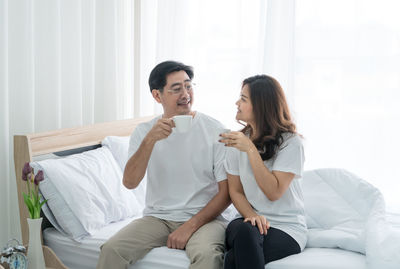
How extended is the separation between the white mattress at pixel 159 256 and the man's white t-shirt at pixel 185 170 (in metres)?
0.24

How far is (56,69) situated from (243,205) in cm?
136

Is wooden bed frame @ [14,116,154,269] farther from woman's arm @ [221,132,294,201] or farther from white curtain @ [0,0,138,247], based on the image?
woman's arm @ [221,132,294,201]

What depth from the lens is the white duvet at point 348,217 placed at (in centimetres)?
186

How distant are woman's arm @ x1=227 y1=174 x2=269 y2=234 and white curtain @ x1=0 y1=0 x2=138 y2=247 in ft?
3.72

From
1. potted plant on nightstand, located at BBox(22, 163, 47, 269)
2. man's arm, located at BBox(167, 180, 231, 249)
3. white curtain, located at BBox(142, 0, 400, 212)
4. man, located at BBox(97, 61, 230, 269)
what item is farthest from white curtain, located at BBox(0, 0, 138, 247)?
man's arm, located at BBox(167, 180, 231, 249)

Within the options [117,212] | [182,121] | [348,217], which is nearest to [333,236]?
[348,217]

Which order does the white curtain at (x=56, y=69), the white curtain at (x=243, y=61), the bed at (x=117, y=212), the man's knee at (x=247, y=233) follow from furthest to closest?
the white curtain at (x=243, y=61) → the white curtain at (x=56, y=69) → the bed at (x=117, y=212) → the man's knee at (x=247, y=233)

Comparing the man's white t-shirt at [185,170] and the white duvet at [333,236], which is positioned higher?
the man's white t-shirt at [185,170]

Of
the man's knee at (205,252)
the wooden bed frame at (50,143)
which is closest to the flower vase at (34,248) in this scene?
the wooden bed frame at (50,143)

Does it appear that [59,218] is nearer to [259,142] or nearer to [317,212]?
[259,142]

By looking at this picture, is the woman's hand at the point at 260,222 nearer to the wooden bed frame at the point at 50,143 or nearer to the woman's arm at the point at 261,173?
the woman's arm at the point at 261,173

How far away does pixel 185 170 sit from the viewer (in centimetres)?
223

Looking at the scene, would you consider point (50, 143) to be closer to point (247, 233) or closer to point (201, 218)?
point (201, 218)

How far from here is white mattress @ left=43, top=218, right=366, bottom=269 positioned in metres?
1.84
